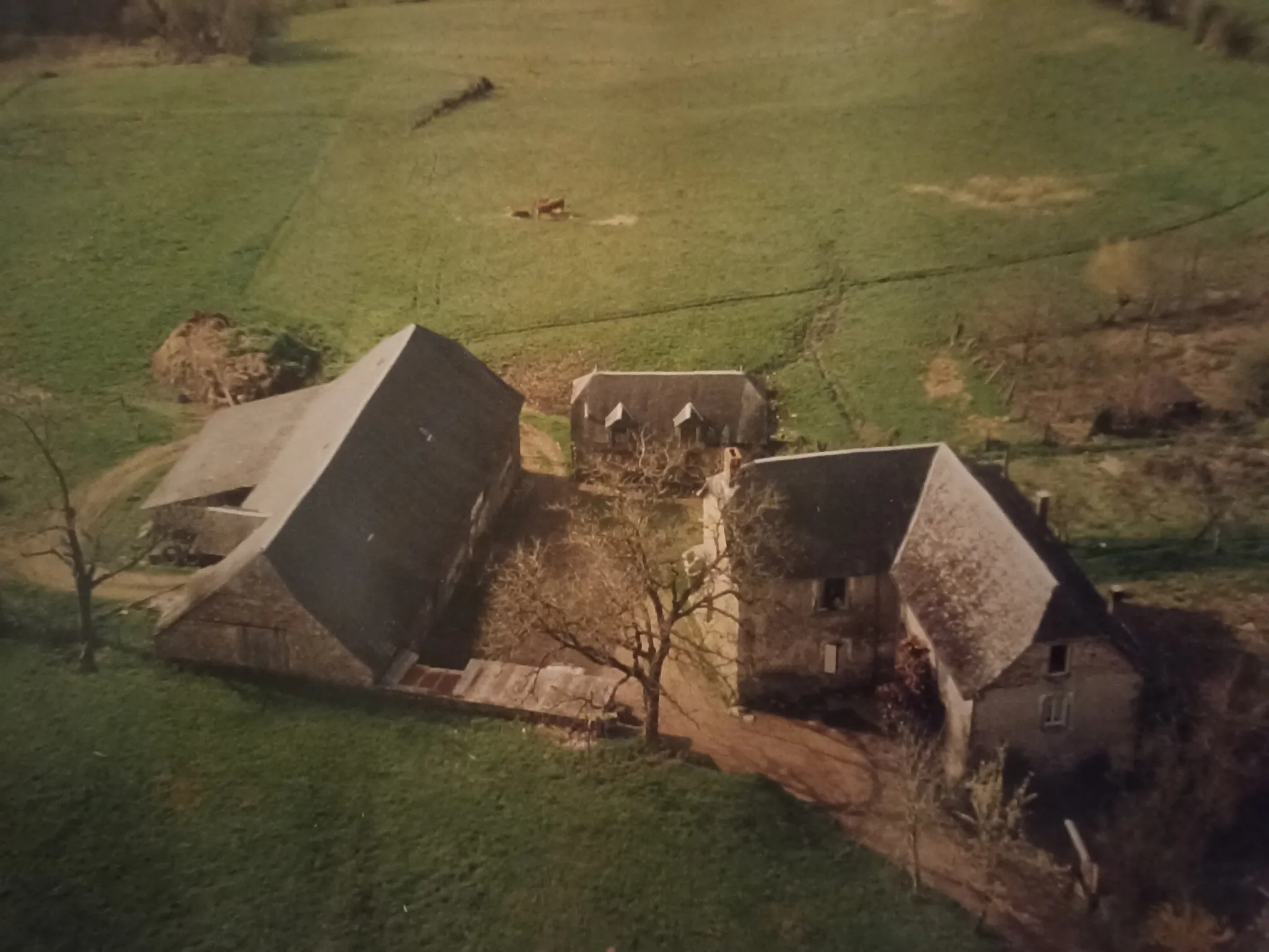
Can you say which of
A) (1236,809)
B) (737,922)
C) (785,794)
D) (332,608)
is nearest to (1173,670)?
(1236,809)

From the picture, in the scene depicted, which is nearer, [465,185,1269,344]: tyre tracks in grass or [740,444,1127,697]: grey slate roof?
[740,444,1127,697]: grey slate roof

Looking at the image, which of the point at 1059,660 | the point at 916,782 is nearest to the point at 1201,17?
the point at 1059,660

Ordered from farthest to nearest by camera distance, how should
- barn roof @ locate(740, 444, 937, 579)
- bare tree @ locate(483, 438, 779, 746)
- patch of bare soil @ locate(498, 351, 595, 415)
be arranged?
patch of bare soil @ locate(498, 351, 595, 415) < barn roof @ locate(740, 444, 937, 579) < bare tree @ locate(483, 438, 779, 746)

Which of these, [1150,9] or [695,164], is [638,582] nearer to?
[695,164]

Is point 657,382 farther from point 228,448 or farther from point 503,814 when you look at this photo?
point 503,814

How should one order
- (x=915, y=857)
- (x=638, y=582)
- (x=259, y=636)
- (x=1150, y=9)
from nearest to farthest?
(x=915, y=857) < (x=638, y=582) < (x=259, y=636) < (x=1150, y=9)

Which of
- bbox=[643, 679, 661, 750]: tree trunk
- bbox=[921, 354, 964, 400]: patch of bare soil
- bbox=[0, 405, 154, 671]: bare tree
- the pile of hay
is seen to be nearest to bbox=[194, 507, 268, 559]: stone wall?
bbox=[0, 405, 154, 671]: bare tree

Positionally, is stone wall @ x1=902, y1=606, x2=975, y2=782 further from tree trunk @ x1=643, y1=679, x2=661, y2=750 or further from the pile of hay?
the pile of hay
